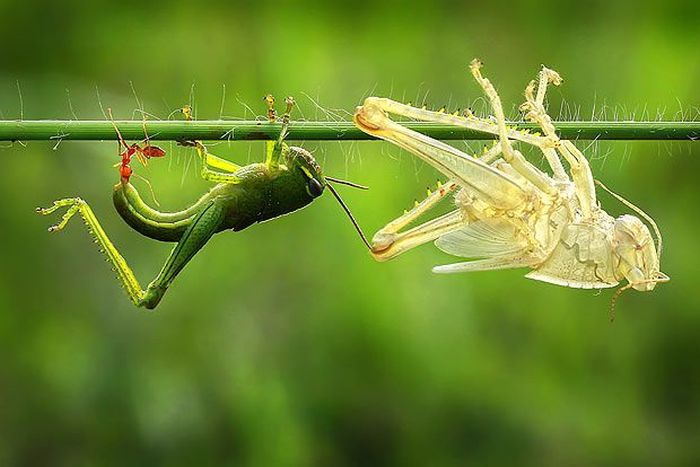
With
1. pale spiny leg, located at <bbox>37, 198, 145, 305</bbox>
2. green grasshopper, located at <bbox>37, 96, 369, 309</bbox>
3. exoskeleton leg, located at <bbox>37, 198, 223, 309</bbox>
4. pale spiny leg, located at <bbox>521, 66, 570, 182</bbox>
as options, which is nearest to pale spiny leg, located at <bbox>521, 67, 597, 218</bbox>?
pale spiny leg, located at <bbox>521, 66, 570, 182</bbox>

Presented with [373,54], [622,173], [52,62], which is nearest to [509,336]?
[622,173]

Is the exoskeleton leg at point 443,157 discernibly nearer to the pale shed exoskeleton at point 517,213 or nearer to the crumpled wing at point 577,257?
the pale shed exoskeleton at point 517,213

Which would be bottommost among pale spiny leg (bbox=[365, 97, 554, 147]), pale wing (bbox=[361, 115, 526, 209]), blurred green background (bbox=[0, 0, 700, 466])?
blurred green background (bbox=[0, 0, 700, 466])

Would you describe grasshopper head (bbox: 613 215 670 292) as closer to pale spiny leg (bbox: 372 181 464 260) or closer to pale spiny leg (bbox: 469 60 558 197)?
pale spiny leg (bbox: 469 60 558 197)

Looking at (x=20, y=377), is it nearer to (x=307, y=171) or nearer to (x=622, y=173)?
(x=307, y=171)

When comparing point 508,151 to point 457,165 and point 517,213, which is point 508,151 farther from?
point 517,213

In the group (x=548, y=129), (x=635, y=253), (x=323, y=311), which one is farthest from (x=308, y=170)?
(x=323, y=311)

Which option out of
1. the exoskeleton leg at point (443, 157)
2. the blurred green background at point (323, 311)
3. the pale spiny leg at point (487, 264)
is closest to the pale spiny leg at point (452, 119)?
the exoskeleton leg at point (443, 157)
